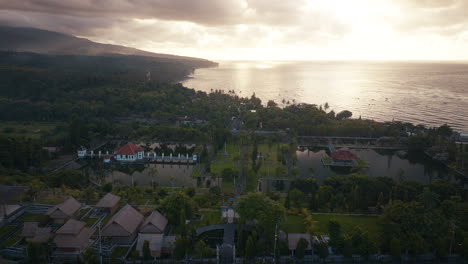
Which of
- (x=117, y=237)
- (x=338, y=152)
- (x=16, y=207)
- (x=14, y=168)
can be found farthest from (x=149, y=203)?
(x=338, y=152)

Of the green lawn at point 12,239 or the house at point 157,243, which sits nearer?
the house at point 157,243

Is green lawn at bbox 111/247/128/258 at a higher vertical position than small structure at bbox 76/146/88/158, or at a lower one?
lower

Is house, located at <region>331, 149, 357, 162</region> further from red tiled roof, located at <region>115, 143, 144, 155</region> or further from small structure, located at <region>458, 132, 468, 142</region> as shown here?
red tiled roof, located at <region>115, 143, 144, 155</region>

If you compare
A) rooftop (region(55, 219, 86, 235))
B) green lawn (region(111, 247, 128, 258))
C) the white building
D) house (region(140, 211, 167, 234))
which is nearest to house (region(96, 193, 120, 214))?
rooftop (region(55, 219, 86, 235))

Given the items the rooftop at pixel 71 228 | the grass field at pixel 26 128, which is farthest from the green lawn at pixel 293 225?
the grass field at pixel 26 128

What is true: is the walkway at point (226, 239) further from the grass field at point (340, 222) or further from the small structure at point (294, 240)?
the grass field at point (340, 222)

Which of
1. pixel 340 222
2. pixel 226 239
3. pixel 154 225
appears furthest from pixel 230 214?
pixel 340 222
